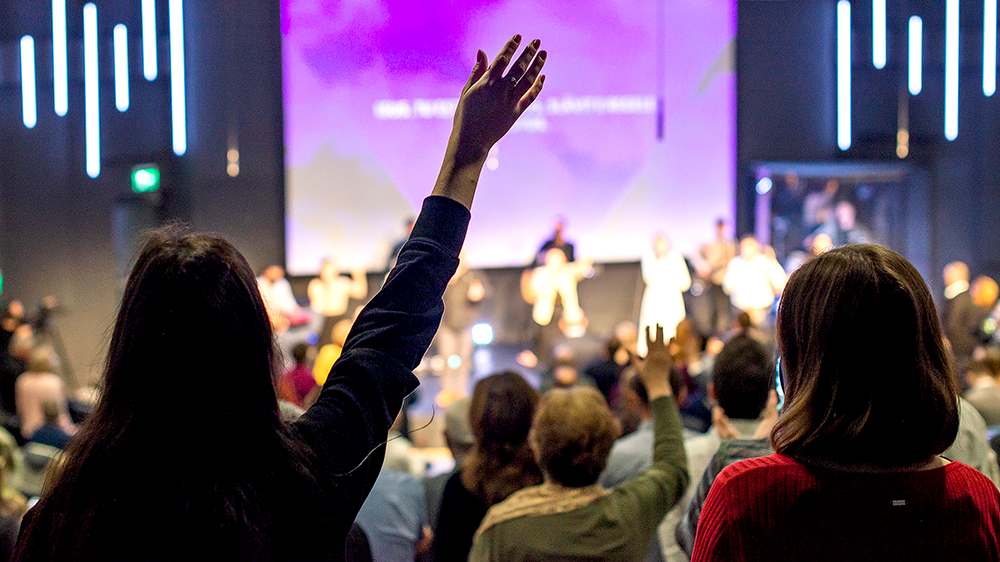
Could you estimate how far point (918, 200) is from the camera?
485 inches

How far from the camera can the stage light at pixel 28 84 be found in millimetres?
10844

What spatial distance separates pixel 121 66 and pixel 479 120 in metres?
10.3

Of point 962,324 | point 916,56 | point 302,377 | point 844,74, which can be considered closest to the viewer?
point 302,377

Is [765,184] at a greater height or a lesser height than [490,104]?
greater

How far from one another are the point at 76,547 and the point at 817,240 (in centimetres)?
1081

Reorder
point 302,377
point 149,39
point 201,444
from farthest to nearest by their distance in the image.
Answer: point 149,39 < point 302,377 < point 201,444

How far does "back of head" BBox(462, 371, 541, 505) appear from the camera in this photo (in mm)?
2775

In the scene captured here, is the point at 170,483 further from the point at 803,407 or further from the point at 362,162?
the point at 362,162

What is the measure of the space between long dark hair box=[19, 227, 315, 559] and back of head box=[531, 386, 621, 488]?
1.30 meters

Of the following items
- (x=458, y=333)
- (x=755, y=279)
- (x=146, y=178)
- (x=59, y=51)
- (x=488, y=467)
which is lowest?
(x=458, y=333)

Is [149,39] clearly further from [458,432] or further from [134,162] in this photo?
[458,432]

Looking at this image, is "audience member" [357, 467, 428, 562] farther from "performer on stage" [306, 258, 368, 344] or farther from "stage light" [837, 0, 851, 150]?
"stage light" [837, 0, 851, 150]

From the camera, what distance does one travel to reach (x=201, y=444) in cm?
105

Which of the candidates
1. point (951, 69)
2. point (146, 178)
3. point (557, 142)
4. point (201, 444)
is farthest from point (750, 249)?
point (201, 444)
